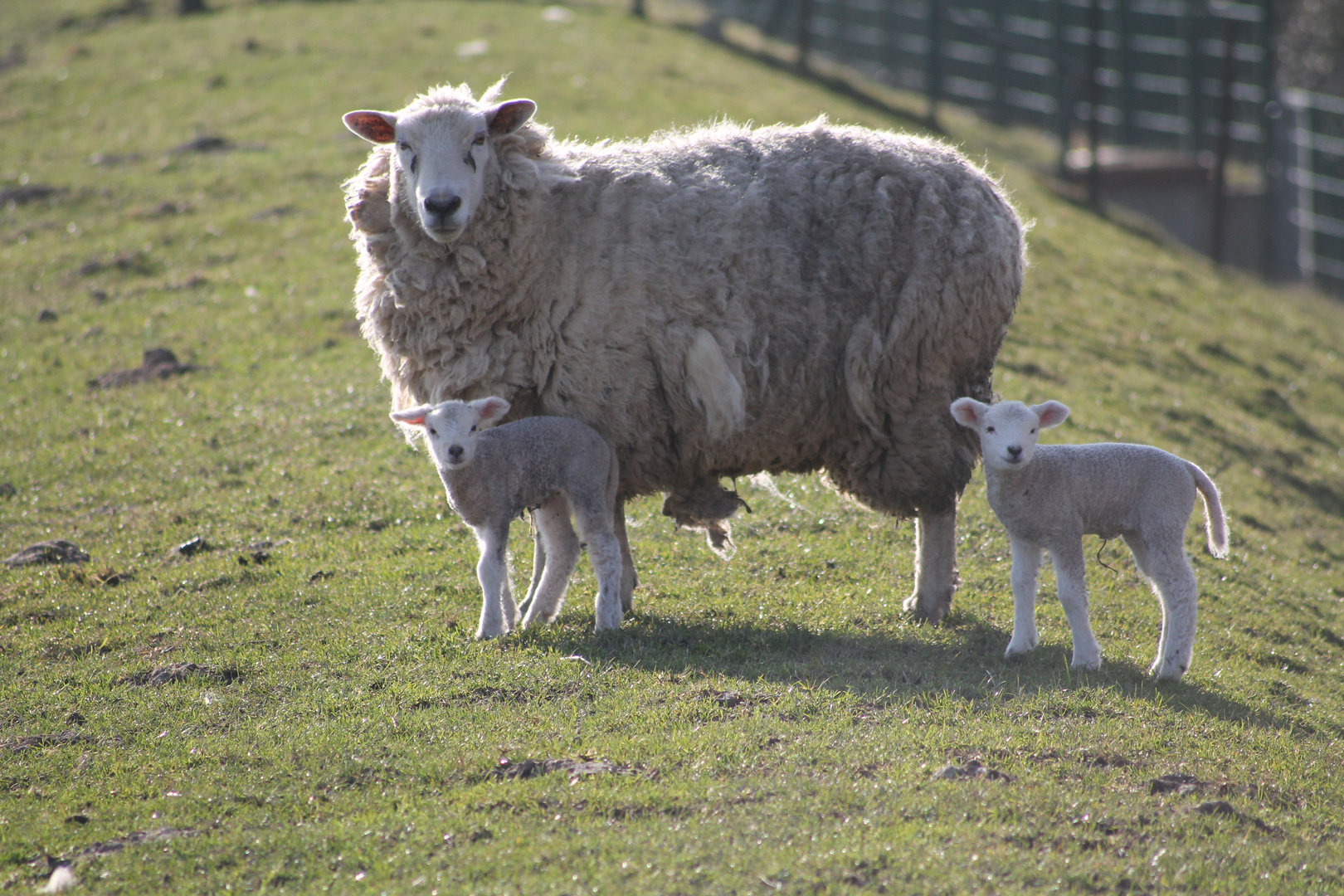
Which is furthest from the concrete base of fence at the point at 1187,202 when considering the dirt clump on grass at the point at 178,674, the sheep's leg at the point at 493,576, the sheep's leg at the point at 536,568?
the dirt clump on grass at the point at 178,674

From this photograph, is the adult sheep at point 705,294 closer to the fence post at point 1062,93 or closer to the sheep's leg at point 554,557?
the sheep's leg at point 554,557

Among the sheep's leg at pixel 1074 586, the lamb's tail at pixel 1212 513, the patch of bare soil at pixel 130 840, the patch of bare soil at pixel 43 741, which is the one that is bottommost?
→ the patch of bare soil at pixel 43 741

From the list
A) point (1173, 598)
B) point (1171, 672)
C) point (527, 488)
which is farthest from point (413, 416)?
point (1171, 672)

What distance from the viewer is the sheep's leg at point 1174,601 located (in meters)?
5.53

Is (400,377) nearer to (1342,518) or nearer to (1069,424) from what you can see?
(1069,424)

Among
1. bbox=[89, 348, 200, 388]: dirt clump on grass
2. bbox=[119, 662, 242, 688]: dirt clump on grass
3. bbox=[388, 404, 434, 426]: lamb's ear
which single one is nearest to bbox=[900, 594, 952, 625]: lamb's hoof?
bbox=[388, 404, 434, 426]: lamb's ear

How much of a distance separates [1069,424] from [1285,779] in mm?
5349

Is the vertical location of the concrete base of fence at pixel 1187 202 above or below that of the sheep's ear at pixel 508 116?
below

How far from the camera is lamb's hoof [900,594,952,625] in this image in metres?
6.62

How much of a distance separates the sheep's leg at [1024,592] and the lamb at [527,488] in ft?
6.05

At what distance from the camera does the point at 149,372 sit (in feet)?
35.9

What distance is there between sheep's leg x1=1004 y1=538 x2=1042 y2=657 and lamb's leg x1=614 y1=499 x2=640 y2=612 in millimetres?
1906

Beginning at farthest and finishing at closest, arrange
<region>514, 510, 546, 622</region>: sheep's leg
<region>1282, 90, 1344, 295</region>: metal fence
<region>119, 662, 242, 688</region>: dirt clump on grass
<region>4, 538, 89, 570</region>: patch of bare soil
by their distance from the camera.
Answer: <region>1282, 90, 1344, 295</region>: metal fence < <region>4, 538, 89, 570</region>: patch of bare soil < <region>514, 510, 546, 622</region>: sheep's leg < <region>119, 662, 242, 688</region>: dirt clump on grass

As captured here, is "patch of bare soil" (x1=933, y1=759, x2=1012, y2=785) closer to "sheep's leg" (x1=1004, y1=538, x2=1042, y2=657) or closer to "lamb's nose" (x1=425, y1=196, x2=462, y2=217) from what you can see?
"sheep's leg" (x1=1004, y1=538, x2=1042, y2=657)
